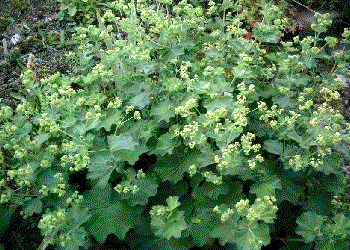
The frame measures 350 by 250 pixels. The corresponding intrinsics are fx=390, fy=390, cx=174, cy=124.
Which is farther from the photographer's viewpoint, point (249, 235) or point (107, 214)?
point (107, 214)

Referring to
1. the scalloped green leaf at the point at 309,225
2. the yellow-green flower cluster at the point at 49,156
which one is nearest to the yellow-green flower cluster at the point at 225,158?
the scalloped green leaf at the point at 309,225

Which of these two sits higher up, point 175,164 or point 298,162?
point 298,162

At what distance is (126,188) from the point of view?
209 centimetres

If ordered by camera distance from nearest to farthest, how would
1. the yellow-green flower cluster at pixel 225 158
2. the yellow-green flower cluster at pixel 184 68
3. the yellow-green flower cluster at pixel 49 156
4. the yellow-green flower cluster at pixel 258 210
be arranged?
the yellow-green flower cluster at pixel 258 210 → the yellow-green flower cluster at pixel 225 158 → the yellow-green flower cluster at pixel 49 156 → the yellow-green flower cluster at pixel 184 68

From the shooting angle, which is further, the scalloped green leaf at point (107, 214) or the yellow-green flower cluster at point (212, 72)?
the yellow-green flower cluster at point (212, 72)

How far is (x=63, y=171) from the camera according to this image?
231 centimetres

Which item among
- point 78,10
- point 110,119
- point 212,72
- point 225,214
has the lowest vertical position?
point 78,10

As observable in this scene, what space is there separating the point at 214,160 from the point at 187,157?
270mm

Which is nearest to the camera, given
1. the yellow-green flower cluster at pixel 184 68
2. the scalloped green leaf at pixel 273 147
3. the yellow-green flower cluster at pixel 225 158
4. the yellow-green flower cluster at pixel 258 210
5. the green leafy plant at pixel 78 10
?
the yellow-green flower cluster at pixel 258 210

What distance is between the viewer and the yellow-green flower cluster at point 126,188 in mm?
2100

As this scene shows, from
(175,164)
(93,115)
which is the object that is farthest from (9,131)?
(175,164)

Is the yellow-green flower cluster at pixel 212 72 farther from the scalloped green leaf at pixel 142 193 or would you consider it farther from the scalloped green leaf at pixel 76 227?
the scalloped green leaf at pixel 76 227

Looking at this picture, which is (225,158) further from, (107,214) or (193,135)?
(107,214)

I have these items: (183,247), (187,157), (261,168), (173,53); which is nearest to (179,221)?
(183,247)
